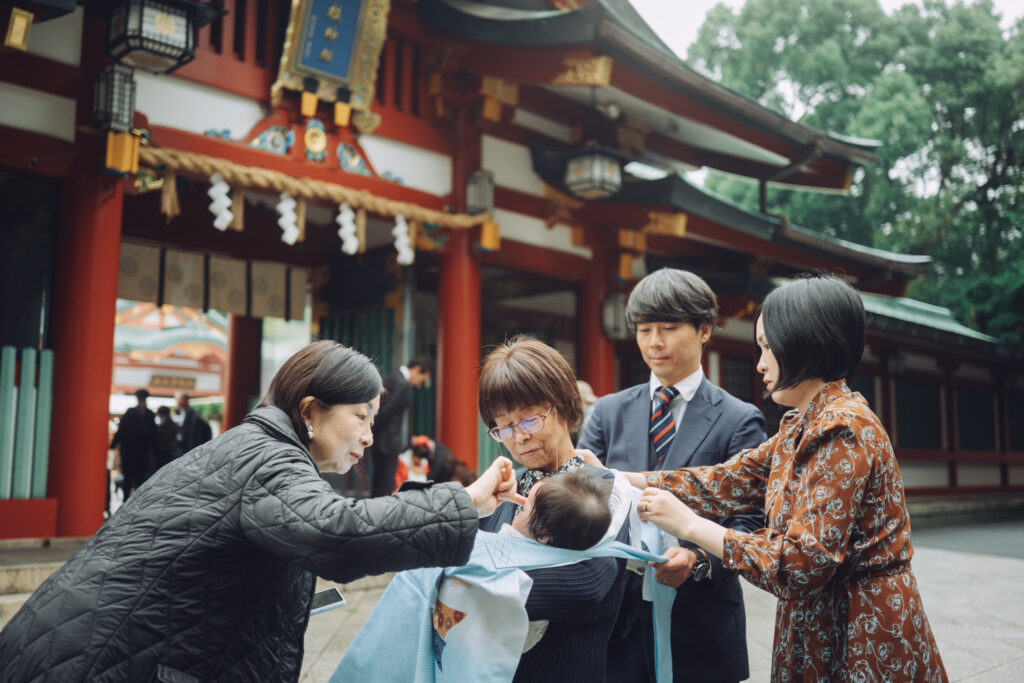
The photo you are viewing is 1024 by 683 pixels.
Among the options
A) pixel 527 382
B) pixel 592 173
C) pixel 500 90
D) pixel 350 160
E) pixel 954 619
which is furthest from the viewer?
pixel 592 173

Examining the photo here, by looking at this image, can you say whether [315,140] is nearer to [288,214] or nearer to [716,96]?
[288,214]

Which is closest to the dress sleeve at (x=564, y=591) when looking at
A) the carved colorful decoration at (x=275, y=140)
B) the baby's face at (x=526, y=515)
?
the baby's face at (x=526, y=515)

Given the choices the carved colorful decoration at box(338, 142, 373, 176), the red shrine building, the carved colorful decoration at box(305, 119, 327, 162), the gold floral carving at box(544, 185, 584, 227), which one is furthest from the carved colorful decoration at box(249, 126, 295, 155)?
the gold floral carving at box(544, 185, 584, 227)

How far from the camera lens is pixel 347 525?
159 cm

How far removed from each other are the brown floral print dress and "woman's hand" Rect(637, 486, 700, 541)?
9cm

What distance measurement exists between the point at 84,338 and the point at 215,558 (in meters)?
4.49

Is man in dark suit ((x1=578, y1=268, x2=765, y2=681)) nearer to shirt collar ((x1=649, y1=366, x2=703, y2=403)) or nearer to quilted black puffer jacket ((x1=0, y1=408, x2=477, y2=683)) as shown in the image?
shirt collar ((x1=649, y1=366, x2=703, y2=403))

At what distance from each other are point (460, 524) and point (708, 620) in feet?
3.24

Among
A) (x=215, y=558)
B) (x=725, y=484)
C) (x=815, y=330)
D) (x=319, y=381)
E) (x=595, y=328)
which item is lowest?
(x=215, y=558)

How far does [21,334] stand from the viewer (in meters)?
5.62

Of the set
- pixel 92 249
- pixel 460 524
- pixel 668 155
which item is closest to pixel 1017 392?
pixel 668 155

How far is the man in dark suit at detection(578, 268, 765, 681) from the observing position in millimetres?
2195

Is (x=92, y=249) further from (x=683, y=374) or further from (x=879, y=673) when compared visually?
(x=879, y=673)

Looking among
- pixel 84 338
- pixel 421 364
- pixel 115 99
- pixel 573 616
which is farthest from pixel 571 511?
pixel 421 364
